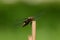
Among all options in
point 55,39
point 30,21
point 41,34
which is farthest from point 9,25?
point 30,21

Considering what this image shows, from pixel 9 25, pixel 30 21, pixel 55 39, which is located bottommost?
pixel 30 21

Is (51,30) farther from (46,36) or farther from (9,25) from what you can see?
(9,25)

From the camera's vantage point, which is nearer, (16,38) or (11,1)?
(16,38)

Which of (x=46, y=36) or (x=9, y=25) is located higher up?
(x=9, y=25)

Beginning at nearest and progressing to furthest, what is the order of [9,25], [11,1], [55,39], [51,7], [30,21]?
[30,21] → [55,39] → [9,25] → [51,7] → [11,1]

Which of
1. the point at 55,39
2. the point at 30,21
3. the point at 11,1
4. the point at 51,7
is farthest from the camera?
the point at 11,1

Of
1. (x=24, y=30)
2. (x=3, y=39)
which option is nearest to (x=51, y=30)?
(x=24, y=30)
